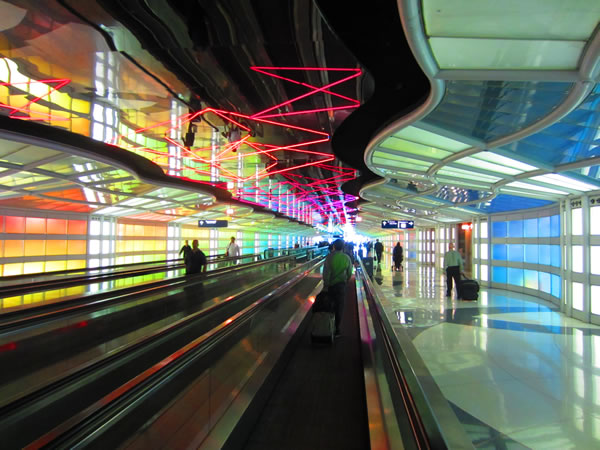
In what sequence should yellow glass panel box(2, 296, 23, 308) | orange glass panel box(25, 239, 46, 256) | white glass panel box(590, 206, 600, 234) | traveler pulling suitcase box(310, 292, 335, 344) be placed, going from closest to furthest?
yellow glass panel box(2, 296, 23, 308)
traveler pulling suitcase box(310, 292, 335, 344)
white glass panel box(590, 206, 600, 234)
orange glass panel box(25, 239, 46, 256)

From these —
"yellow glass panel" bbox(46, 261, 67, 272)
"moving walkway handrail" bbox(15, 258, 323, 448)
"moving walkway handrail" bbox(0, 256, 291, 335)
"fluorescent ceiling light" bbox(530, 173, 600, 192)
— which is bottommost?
"yellow glass panel" bbox(46, 261, 67, 272)

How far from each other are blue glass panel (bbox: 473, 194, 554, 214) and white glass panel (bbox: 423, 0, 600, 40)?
11.6 meters

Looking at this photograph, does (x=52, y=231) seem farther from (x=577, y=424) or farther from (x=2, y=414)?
(x=577, y=424)

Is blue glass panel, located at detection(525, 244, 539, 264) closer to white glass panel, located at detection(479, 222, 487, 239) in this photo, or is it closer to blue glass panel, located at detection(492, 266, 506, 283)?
blue glass panel, located at detection(492, 266, 506, 283)

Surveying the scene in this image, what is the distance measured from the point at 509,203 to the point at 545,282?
11.9ft

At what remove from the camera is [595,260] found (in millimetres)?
10680

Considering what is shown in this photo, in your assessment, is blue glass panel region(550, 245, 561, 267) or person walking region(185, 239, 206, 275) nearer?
person walking region(185, 239, 206, 275)

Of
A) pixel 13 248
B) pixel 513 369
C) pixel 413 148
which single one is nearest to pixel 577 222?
pixel 413 148

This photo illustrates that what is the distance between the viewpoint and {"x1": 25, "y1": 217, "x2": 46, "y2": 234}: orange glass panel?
16.5m

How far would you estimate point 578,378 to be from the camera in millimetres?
6340

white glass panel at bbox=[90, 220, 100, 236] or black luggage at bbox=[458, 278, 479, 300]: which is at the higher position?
white glass panel at bbox=[90, 220, 100, 236]

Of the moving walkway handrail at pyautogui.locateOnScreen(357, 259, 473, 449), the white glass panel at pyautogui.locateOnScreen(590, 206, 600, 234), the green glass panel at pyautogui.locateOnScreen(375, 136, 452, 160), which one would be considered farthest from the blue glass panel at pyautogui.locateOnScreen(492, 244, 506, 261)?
the moving walkway handrail at pyautogui.locateOnScreen(357, 259, 473, 449)

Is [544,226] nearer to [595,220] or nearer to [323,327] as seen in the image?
[595,220]

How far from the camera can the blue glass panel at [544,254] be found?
14.9 metres
